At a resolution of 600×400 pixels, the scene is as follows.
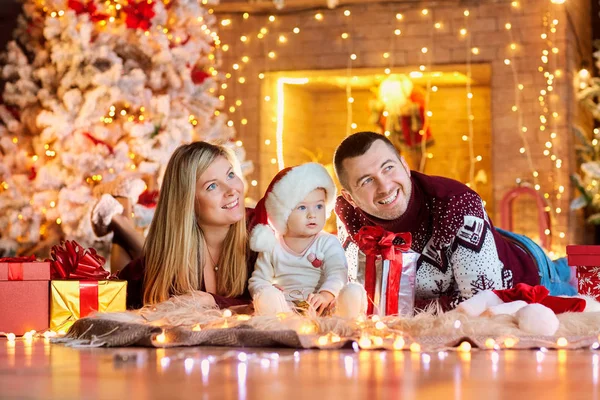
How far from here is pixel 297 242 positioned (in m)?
3.20

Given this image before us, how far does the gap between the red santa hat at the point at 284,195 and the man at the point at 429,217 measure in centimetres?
7

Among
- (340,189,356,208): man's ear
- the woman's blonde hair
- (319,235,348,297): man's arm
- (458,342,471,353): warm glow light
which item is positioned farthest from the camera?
(340,189,356,208): man's ear

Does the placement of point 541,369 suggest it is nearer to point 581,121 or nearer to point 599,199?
point 599,199

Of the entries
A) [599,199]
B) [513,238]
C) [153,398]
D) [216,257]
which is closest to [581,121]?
[599,199]

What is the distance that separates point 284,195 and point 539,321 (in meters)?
0.95

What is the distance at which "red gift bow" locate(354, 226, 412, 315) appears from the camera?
9.60ft

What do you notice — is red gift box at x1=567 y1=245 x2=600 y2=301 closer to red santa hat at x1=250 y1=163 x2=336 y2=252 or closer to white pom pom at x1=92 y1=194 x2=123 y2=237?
red santa hat at x1=250 y1=163 x2=336 y2=252

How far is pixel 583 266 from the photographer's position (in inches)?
130

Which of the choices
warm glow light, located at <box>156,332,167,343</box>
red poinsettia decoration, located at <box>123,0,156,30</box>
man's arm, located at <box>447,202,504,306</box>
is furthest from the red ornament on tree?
warm glow light, located at <box>156,332,167,343</box>

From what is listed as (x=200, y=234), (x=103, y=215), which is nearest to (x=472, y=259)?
(x=200, y=234)

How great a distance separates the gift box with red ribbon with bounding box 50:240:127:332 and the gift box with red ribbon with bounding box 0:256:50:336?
3 centimetres

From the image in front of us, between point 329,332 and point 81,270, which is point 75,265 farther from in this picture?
point 329,332

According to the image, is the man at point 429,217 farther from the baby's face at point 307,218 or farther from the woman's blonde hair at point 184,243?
the woman's blonde hair at point 184,243

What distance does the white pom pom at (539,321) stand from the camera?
260 cm
